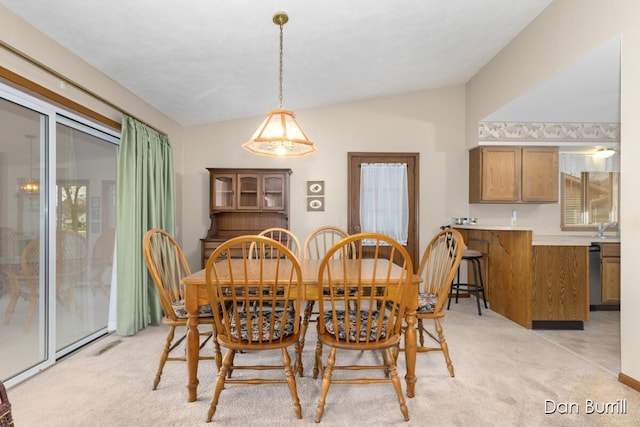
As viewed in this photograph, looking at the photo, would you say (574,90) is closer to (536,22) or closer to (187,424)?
(536,22)

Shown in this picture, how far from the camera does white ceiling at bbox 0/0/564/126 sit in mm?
2260

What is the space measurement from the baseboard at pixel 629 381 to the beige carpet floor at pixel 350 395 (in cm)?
3

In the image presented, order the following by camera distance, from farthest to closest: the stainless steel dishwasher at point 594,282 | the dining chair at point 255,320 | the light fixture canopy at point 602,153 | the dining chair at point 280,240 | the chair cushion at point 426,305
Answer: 1. the light fixture canopy at point 602,153
2. the stainless steel dishwasher at point 594,282
3. the dining chair at point 280,240
4. the chair cushion at point 426,305
5. the dining chair at point 255,320

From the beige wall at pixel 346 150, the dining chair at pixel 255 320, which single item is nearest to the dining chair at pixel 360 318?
the dining chair at pixel 255 320

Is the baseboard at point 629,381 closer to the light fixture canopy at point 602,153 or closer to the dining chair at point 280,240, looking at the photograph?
the dining chair at point 280,240

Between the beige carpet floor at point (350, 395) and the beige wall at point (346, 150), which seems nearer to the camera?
the beige carpet floor at point (350, 395)

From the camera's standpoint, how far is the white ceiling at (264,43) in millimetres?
2260

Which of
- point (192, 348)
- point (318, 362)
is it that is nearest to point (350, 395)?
point (318, 362)

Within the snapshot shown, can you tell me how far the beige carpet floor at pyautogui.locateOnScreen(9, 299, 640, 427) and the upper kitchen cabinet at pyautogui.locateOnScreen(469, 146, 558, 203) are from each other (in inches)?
85.2

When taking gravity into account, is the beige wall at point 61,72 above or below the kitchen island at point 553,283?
above

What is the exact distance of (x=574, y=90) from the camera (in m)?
3.31

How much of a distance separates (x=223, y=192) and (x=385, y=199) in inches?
84.8

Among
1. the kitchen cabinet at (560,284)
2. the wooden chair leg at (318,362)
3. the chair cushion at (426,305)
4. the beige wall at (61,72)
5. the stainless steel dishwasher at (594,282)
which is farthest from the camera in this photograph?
the stainless steel dishwasher at (594,282)

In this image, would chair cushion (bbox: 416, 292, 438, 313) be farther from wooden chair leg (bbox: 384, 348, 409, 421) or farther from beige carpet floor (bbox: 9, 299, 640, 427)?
wooden chair leg (bbox: 384, 348, 409, 421)
